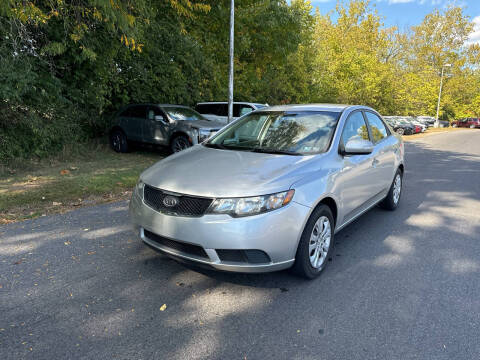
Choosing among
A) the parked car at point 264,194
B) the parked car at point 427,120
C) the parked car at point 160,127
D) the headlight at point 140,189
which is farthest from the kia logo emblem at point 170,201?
the parked car at point 427,120

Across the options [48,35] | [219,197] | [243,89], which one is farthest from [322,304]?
[243,89]

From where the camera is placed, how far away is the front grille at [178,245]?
2957mm

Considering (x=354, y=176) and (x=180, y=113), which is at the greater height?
(x=180, y=113)

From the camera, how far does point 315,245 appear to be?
334 centimetres

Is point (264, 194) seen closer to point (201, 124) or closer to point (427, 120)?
point (201, 124)

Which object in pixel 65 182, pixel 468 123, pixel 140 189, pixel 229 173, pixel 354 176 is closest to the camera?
pixel 229 173

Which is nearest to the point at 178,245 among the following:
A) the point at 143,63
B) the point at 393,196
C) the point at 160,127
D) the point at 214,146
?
the point at 214,146

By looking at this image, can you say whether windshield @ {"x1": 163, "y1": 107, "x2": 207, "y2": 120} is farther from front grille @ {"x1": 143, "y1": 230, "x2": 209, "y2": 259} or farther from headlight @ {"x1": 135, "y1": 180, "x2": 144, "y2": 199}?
front grille @ {"x1": 143, "y1": 230, "x2": 209, "y2": 259}

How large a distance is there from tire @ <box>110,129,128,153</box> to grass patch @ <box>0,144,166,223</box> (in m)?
0.91

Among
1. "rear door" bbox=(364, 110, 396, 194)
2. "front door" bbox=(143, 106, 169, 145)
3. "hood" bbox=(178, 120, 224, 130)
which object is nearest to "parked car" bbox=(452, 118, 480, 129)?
"hood" bbox=(178, 120, 224, 130)

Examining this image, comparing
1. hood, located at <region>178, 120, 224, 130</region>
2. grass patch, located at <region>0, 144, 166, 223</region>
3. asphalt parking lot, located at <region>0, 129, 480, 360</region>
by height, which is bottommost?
asphalt parking lot, located at <region>0, 129, 480, 360</region>

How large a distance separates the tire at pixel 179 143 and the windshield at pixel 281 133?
19.6 ft

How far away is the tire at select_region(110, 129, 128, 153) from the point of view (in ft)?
39.4

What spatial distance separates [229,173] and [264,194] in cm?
45
